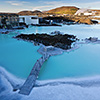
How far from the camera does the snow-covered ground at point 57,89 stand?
168 inches

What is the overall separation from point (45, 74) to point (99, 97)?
2.97 metres

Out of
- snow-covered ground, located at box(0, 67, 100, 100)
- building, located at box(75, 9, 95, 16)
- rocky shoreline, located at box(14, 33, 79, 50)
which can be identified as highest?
building, located at box(75, 9, 95, 16)

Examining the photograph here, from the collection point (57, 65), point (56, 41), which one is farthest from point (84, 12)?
point (57, 65)

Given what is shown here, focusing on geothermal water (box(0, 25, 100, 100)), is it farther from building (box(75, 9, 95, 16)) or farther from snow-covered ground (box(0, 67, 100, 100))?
building (box(75, 9, 95, 16))

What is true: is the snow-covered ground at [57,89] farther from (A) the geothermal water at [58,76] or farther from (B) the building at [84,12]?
(B) the building at [84,12]

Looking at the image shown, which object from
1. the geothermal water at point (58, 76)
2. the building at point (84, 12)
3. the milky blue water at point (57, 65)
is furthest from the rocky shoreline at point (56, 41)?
the building at point (84, 12)

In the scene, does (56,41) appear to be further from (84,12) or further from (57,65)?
(84,12)

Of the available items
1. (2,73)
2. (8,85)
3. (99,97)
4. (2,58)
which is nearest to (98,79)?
(99,97)

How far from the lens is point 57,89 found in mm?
4758

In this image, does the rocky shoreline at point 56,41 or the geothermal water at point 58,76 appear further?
the rocky shoreline at point 56,41

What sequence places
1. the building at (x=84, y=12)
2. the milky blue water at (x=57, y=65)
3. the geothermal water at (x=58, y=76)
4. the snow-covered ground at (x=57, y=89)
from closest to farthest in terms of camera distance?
the snow-covered ground at (x=57, y=89) < the geothermal water at (x=58, y=76) < the milky blue water at (x=57, y=65) < the building at (x=84, y=12)

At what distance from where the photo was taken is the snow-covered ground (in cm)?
427

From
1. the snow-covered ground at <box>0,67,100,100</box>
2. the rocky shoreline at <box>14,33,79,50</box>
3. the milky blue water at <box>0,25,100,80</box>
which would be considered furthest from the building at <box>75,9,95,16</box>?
the snow-covered ground at <box>0,67,100,100</box>

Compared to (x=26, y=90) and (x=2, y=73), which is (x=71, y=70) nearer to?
(x=26, y=90)
